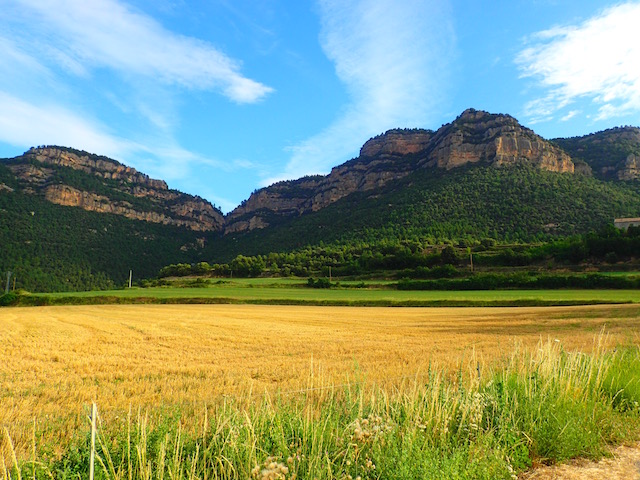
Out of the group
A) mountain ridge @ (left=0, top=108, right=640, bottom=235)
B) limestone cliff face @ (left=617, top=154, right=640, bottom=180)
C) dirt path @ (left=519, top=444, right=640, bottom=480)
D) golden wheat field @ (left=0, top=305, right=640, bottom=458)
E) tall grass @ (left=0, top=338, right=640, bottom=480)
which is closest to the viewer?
tall grass @ (left=0, top=338, right=640, bottom=480)

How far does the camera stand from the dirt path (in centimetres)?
393

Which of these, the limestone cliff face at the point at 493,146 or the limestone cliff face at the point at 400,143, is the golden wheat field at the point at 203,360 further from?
the limestone cliff face at the point at 400,143

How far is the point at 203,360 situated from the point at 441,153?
13509cm

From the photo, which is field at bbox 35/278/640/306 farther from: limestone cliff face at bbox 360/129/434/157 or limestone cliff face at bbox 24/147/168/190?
limestone cliff face at bbox 24/147/168/190

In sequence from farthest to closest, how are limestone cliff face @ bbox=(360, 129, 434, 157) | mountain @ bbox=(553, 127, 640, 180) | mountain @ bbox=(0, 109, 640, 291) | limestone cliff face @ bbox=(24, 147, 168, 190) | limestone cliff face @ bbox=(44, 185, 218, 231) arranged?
limestone cliff face @ bbox=(24, 147, 168, 190)
limestone cliff face @ bbox=(360, 129, 434, 157)
limestone cliff face @ bbox=(44, 185, 218, 231)
mountain @ bbox=(553, 127, 640, 180)
mountain @ bbox=(0, 109, 640, 291)

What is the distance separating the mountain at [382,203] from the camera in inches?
3580

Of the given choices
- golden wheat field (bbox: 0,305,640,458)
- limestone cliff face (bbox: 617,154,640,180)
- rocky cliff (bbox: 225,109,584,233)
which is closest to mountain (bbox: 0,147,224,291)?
rocky cliff (bbox: 225,109,584,233)

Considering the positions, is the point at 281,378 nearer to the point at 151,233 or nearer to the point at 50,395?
the point at 50,395

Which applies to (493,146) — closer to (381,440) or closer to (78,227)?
(381,440)

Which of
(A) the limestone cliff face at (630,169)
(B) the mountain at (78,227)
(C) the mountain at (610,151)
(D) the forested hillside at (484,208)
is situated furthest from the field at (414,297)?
(C) the mountain at (610,151)

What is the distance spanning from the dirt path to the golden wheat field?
230 cm

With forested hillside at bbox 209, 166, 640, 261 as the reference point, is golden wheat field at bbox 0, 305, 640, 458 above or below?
below

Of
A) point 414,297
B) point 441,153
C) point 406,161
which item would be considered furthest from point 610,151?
point 414,297

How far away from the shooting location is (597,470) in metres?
4.10
